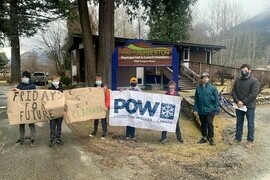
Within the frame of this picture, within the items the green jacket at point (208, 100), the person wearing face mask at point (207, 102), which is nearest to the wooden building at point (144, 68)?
the person wearing face mask at point (207, 102)

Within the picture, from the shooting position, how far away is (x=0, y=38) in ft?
72.4

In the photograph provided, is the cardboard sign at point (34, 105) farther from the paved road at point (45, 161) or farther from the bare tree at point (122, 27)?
the bare tree at point (122, 27)

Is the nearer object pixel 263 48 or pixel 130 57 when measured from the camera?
pixel 130 57

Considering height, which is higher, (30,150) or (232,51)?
(232,51)

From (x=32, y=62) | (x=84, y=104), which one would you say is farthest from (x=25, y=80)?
(x=32, y=62)

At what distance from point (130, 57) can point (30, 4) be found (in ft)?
43.9

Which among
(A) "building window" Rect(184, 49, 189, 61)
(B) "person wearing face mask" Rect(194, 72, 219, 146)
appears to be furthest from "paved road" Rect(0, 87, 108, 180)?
(A) "building window" Rect(184, 49, 189, 61)

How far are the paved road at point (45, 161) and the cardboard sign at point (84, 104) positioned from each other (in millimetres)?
679

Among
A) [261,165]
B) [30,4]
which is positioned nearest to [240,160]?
[261,165]

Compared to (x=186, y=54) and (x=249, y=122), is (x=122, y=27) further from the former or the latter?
(x=249, y=122)

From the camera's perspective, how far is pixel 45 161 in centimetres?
668

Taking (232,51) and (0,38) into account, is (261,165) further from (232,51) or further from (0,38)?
(232,51)

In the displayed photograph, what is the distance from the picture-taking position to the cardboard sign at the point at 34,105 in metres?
7.93

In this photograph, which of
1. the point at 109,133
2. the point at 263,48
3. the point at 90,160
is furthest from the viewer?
the point at 263,48
